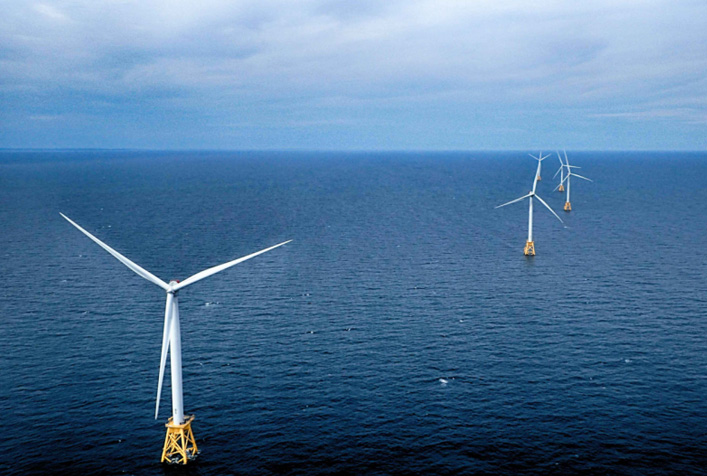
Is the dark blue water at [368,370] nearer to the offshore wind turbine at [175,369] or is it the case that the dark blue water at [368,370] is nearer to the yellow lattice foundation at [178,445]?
the yellow lattice foundation at [178,445]

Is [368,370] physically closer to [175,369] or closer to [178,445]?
[178,445]

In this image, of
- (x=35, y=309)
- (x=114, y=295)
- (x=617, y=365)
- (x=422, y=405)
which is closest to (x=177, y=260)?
(x=114, y=295)

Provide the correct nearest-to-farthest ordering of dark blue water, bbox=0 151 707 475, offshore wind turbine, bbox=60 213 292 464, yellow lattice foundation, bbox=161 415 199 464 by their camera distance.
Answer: offshore wind turbine, bbox=60 213 292 464, yellow lattice foundation, bbox=161 415 199 464, dark blue water, bbox=0 151 707 475

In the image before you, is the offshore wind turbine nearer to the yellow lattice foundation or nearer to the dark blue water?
the yellow lattice foundation

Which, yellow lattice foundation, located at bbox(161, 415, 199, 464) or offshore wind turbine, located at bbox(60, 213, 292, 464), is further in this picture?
yellow lattice foundation, located at bbox(161, 415, 199, 464)

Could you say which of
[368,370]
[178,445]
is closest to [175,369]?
[178,445]

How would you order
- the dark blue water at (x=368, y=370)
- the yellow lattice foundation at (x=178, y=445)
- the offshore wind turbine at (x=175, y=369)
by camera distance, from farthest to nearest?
the dark blue water at (x=368, y=370), the yellow lattice foundation at (x=178, y=445), the offshore wind turbine at (x=175, y=369)

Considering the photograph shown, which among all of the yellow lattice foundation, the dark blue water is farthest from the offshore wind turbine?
the dark blue water

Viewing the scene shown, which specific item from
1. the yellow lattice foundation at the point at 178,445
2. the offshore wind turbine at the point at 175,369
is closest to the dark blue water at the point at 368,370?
the yellow lattice foundation at the point at 178,445
